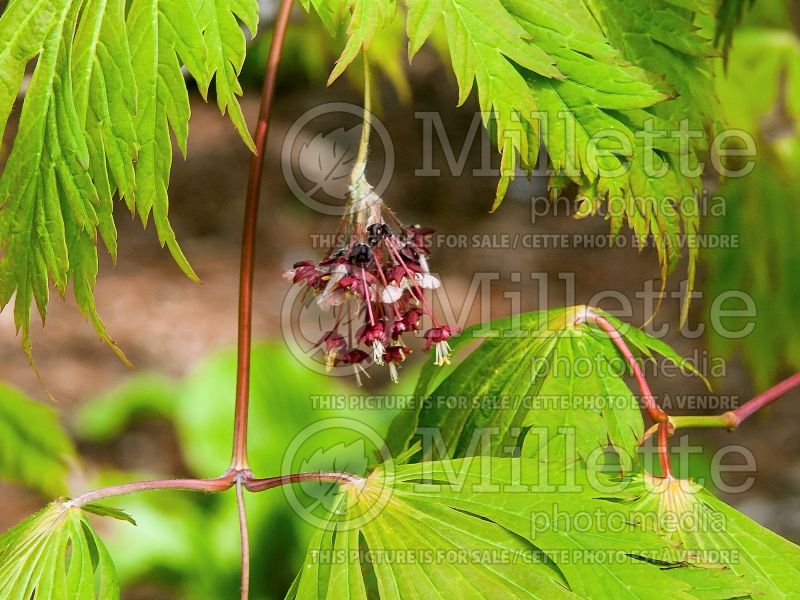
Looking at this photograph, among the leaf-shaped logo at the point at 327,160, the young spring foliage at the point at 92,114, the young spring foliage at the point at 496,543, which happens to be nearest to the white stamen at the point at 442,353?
the young spring foliage at the point at 496,543

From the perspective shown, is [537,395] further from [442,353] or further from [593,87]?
[593,87]

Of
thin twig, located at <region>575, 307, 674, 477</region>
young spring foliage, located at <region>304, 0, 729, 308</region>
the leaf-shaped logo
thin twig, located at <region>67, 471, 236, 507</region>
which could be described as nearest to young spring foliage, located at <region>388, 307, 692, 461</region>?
thin twig, located at <region>575, 307, 674, 477</region>

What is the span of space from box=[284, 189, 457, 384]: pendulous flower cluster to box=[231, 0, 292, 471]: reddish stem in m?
0.04

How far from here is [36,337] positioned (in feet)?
11.1

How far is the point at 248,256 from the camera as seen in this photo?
0.76m

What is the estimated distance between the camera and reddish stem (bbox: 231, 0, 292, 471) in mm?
751

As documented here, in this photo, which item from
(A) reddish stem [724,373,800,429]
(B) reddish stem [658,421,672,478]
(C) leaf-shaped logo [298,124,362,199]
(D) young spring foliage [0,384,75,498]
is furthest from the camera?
(C) leaf-shaped logo [298,124,362,199]

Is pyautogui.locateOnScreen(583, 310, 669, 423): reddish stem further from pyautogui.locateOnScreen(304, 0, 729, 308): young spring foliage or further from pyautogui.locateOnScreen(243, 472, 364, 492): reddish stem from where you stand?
pyautogui.locateOnScreen(243, 472, 364, 492): reddish stem

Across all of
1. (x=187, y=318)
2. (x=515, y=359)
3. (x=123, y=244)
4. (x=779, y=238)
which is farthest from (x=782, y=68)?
(x=123, y=244)

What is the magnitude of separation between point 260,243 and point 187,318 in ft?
1.59

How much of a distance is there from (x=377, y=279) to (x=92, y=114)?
0.27 m

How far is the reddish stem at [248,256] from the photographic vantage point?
0.75m

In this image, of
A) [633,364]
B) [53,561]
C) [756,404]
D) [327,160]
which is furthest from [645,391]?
[327,160]

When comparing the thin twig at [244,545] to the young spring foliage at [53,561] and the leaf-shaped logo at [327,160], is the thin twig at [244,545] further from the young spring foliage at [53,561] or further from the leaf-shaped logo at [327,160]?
the leaf-shaped logo at [327,160]
